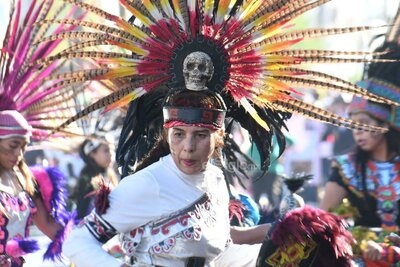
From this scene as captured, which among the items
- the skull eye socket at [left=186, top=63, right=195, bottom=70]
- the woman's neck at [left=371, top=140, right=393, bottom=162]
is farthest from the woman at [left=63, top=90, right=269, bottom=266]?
the woman's neck at [left=371, top=140, right=393, bottom=162]

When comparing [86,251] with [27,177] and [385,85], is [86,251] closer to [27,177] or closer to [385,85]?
[27,177]

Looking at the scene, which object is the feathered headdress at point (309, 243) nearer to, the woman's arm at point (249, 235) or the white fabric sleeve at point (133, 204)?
the white fabric sleeve at point (133, 204)

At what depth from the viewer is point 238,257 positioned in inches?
216

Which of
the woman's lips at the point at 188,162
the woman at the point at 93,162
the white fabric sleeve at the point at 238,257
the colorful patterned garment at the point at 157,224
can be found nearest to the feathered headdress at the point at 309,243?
the colorful patterned garment at the point at 157,224

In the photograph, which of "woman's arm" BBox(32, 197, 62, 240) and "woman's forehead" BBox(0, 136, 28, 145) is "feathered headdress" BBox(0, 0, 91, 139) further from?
"woman's arm" BBox(32, 197, 62, 240)

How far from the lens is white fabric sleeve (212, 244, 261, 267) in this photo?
5469 mm

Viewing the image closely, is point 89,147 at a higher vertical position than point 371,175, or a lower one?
lower

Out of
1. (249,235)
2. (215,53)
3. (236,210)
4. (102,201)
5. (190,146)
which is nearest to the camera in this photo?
(102,201)

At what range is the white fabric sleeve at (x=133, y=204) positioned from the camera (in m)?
5.08

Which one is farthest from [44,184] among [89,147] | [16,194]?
[89,147]

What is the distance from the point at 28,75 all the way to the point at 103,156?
3.18m

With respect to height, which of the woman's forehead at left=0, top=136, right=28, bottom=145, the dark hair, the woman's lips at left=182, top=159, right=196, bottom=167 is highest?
the woman's lips at left=182, top=159, right=196, bottom=167

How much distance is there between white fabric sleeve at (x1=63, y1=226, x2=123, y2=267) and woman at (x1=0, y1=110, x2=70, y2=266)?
7.42ft

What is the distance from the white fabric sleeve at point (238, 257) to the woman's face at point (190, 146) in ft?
1.50
